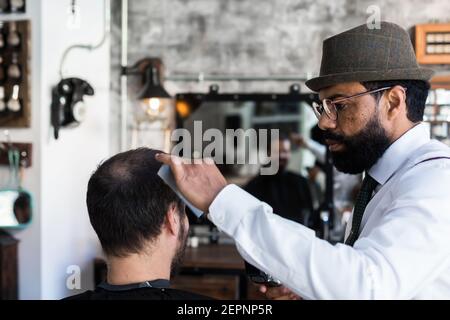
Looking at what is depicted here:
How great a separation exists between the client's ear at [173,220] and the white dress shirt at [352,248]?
0.43 metres

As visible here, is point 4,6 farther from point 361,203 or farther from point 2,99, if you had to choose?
point 361,203

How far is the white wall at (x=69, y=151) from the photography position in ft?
10.2

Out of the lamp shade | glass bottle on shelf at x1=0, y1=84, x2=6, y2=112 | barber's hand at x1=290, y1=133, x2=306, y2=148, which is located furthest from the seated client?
barber's hand at x1=290, y1=133, x2=306, y2=148

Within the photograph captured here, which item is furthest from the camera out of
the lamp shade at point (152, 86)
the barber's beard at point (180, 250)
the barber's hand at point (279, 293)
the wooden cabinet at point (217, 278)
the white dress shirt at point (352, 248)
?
the lamp shade at point (152, 86)

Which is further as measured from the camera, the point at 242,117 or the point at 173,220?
the point at 242,117

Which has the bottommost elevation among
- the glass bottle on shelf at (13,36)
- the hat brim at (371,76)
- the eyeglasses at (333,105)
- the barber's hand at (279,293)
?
the barber's hand at (279,293)

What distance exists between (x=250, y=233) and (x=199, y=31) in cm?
318

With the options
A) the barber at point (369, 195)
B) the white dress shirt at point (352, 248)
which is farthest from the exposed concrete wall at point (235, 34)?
the white dress shirt at point (352, 248)

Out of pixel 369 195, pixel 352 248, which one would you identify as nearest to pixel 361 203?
pixel 369 195

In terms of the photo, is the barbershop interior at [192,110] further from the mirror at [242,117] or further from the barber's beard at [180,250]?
the barber's beard at [180,250]

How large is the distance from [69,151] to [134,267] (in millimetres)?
2067

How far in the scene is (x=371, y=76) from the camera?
1323 millimetres

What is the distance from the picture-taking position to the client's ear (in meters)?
1.43
